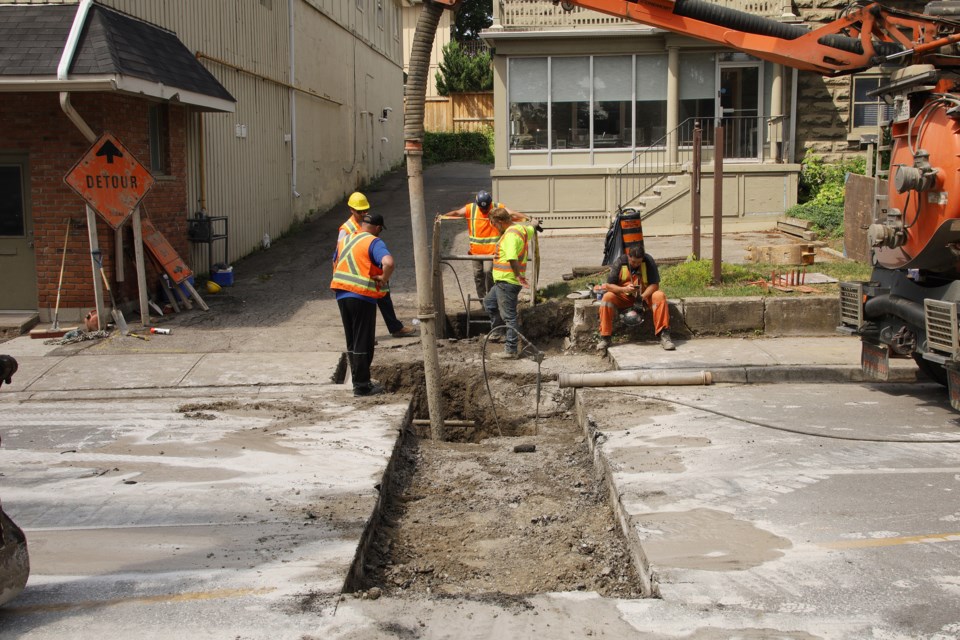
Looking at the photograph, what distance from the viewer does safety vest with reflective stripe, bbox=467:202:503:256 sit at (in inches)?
518

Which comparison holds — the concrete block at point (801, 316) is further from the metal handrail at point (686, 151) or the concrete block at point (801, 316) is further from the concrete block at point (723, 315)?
the metal handrail at point (686, 151)

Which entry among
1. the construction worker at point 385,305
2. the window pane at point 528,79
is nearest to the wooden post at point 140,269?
the construction worker at point 385,305

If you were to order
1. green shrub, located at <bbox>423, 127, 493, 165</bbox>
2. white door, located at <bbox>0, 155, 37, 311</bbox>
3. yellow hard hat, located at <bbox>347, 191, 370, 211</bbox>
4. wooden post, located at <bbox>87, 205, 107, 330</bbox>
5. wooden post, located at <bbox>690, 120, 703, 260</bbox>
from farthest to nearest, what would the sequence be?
green shrub, located at <bbox>423, 127, 493, 165</bbox> < wooden post, located at <bbox>690, 120, 703, 260</bbox> < white door, located at <bbox>0, 155, 37, 311</bbox> < wooden post, located at <bbox>87, 205, 107, 330</bbox> < yellow hard hat, located at <bbox>347, 191, 370, 211</bbox>

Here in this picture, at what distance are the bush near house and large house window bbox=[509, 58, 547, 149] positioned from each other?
6.05 m

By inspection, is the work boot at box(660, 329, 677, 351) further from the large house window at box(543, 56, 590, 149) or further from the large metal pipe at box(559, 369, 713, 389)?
the large house window at box(543, 56, 590, 149)

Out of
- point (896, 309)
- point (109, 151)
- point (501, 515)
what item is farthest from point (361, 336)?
point (896, 309)

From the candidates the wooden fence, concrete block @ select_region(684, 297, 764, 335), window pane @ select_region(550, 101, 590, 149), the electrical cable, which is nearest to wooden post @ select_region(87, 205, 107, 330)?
concrete block @ select_region(684, 297, 764, 335)

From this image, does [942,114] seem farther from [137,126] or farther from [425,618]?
[137,126]

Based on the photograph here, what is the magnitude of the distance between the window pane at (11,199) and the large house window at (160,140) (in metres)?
2.00

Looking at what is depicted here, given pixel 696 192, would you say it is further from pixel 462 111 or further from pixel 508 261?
pixel 462 111

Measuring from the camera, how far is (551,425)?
970 cm

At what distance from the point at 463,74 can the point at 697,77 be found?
19732 millimetres

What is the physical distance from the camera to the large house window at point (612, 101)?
73.9 feet

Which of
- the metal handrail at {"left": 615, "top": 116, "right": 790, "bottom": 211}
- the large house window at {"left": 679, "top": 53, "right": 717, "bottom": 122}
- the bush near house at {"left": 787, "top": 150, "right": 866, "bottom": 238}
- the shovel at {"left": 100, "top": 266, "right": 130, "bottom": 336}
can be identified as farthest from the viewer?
the large house window at {"left": 679, "top": 53, "right": 717, "bottom": 122}
